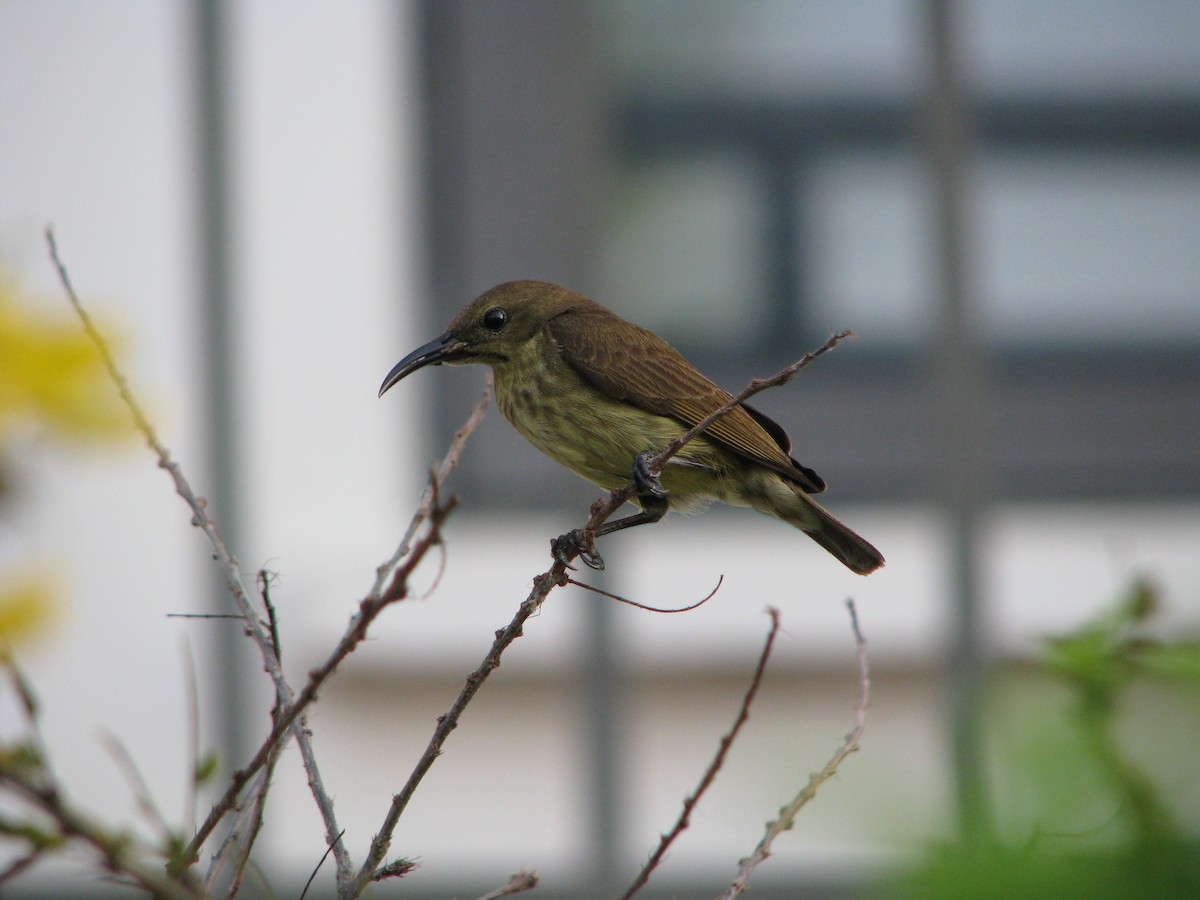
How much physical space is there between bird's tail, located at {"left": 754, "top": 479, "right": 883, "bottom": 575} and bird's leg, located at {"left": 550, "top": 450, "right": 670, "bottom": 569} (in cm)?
12

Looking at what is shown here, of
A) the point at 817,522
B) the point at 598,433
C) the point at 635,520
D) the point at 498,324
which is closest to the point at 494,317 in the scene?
the point at 498,324

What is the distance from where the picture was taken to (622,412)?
1464 mm

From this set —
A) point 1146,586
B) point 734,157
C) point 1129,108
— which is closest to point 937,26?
point 734,157

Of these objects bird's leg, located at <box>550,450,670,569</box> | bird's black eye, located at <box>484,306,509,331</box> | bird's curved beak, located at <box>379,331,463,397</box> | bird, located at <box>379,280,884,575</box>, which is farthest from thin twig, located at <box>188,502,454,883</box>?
bird's black eye, located at <box>484,306,509,331</box>

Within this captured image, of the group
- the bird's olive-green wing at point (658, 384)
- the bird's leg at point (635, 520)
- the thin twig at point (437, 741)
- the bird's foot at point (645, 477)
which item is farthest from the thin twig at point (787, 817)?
the bird's olive-green wing at point (658, 384)

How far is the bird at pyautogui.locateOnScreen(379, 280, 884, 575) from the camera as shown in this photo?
144 cm

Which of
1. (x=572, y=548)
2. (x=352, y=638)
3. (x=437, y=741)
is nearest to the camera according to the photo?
(x=352, y=638)

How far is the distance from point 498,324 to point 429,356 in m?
0.12

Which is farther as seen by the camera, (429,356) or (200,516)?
(429,356)

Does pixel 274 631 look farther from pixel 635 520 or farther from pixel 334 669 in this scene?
pixel 635 520

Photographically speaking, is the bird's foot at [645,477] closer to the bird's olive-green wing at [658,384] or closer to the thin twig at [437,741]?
the bird's olive-green wing at [658,384]

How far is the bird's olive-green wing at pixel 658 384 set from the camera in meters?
1.42

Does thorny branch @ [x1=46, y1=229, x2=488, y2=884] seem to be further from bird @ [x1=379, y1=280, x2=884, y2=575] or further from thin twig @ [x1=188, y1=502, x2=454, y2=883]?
bird @ [x1=379, y1=280, x2=884, y2=575]

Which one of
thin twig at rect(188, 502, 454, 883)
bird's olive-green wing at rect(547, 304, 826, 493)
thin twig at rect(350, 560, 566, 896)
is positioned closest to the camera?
thin twig at rect(188, 502, 454, 883)
